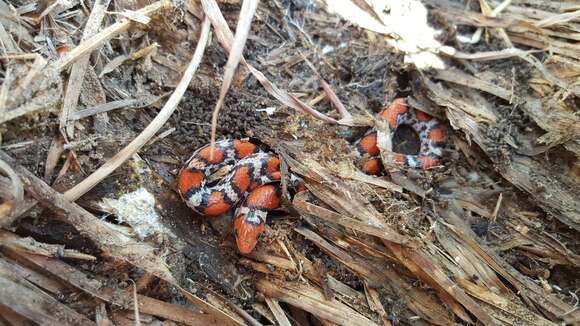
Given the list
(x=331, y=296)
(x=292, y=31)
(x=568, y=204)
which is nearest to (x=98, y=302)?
(x=331, y=296)

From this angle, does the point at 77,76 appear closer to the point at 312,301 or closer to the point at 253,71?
the point at 253,71

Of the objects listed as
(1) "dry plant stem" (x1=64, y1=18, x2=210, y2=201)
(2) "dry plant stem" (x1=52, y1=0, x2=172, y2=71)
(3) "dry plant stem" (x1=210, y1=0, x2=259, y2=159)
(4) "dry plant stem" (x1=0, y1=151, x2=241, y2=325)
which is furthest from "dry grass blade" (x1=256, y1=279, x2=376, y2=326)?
(2) "dry plant stem" (x1=52, y1=0, x2=172, y2=71)

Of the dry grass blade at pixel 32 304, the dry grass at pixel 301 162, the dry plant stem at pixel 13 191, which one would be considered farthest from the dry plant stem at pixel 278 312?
the dry plant stem at pixel 13 191

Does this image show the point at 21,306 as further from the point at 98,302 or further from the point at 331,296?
the point at 331,296

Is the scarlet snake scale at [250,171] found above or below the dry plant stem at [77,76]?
below

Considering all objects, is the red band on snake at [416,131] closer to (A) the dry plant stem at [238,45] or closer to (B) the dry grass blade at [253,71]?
(B) the dry grass blade at [253,71]
